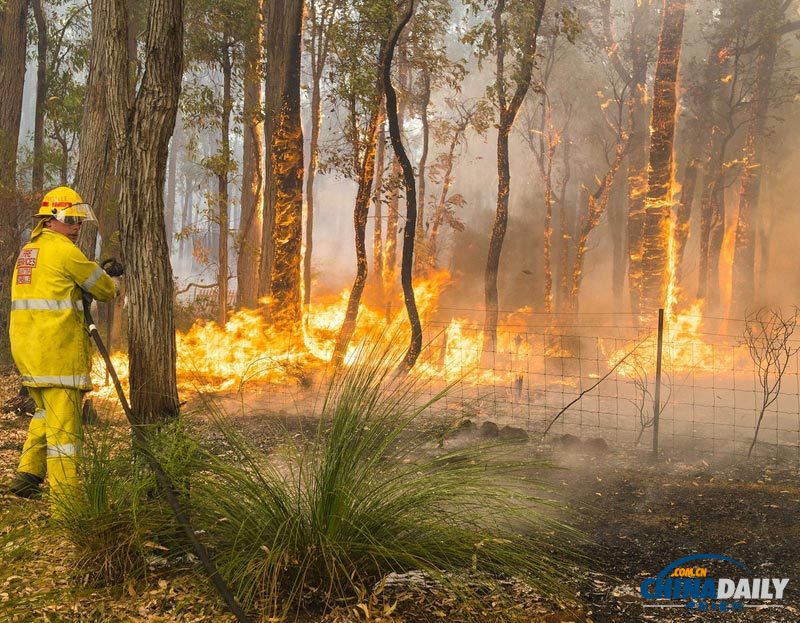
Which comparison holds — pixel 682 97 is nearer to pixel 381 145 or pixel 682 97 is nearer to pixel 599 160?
pixel 599 160

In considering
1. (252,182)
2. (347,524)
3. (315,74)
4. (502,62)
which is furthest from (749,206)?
(347,524)

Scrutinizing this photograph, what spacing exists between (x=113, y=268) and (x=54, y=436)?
1113 millimetres

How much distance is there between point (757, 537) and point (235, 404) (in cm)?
673

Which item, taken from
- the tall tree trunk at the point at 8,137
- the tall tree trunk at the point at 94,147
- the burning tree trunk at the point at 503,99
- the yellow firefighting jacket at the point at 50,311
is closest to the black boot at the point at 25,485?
the yellow firefighting jacket at the point at 50,311

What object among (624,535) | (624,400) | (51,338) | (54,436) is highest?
(51,338)

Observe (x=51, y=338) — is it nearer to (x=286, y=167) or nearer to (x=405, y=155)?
(x=405, y=155)

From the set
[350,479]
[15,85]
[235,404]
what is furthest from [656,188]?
[350,479]

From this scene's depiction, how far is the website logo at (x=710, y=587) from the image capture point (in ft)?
12.5

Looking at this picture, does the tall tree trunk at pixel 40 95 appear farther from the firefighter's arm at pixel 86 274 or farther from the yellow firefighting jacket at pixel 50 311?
the firefighter's arm at pixel 86 274

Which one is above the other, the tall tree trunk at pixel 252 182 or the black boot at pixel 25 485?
the tall tree trunk at pixel 252 182

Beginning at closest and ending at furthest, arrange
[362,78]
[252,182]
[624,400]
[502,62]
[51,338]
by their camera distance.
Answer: [51,338] → [362,78] → [624,400] → [502,62] → [252,182]

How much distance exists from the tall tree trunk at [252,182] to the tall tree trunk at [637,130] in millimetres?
8737

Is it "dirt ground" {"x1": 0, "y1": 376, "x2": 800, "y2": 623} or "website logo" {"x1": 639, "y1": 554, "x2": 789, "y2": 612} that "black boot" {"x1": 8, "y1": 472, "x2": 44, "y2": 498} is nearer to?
"dirt ground" {"x1": 0, "y1": 376, "x2": 800, "y2": 623}

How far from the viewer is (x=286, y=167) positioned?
12.5 meters
